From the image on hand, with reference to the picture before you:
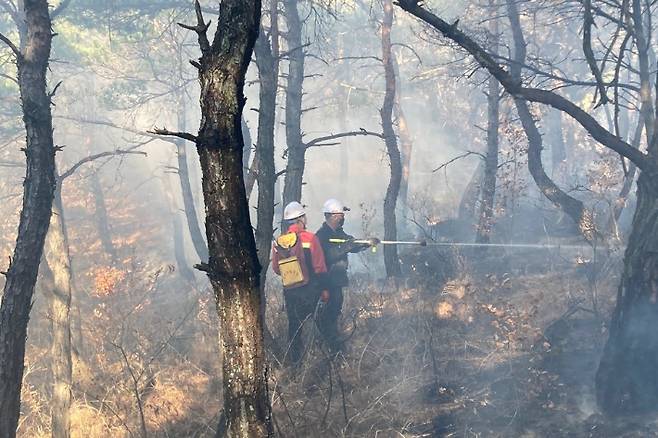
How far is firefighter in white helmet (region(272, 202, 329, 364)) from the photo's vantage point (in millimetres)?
7980

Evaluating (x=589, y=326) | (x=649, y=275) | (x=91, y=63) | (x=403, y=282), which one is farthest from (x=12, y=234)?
(x=649, y=275)

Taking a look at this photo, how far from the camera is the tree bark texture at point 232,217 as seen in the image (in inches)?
120

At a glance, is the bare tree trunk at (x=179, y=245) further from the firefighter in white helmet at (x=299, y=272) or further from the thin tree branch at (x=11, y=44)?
the thin tree branch at (x=11, y=44)

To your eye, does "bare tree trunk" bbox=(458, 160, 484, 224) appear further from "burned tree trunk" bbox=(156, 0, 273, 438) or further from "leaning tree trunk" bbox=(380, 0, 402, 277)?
"burned tree trunk" bbox=(156, 0, 273, 438)

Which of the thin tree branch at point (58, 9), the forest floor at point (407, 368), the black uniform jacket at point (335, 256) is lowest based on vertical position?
the forest floor at point (407, 368)

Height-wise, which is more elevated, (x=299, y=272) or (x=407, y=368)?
(x=299, y=272)

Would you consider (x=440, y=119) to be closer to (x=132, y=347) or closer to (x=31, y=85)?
(x=132, y=347)

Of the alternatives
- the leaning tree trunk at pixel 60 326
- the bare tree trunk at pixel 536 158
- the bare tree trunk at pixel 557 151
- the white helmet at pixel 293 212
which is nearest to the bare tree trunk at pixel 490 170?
the bare tree trunk at pixel 536 158

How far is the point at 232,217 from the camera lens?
3.18m

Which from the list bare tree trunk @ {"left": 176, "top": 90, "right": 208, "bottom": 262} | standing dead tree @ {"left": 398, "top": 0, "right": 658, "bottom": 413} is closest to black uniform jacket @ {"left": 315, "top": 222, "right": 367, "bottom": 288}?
standing dead tree @ {"left": 398, "top": 0, "right": 658, "bottom": 413}

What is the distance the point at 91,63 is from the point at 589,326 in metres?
16.6

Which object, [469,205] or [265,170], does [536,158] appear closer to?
[469,205]

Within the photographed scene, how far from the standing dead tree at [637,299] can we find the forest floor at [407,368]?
30 centimetres

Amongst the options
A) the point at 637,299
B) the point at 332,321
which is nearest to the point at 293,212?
the point at 332,321
